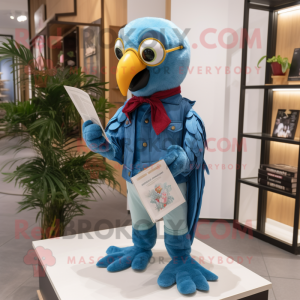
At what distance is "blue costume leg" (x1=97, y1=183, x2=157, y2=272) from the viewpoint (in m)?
1.56

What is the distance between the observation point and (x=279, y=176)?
8.44 ft

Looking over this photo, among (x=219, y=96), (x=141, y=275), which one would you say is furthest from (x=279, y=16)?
(x=141, y=275)

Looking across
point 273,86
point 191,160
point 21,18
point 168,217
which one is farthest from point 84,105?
point 21,18

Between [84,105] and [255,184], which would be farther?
[255,184]

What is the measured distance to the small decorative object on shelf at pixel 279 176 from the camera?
2.49 meters

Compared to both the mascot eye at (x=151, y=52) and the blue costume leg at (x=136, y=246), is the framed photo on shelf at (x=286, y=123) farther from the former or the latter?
the mascot eye at (x=151, y=52)

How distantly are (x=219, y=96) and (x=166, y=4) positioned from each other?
0.91 metres

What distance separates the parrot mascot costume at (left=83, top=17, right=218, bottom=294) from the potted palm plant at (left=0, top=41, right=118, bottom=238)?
0.63 meters

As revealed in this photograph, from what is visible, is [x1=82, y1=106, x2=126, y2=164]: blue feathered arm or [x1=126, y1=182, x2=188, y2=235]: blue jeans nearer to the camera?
[x1=82, y1=106, x2=126, y2=164]: blue feathered arm

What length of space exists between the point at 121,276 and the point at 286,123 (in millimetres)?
1768

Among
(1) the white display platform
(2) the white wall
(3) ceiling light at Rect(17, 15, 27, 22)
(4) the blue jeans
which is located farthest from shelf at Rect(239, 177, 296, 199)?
(3) ceiling light at Rect(17, 15, 27, 22)

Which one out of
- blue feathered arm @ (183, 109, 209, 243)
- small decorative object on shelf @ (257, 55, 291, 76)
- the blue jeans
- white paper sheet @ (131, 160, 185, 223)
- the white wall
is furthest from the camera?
the white wall

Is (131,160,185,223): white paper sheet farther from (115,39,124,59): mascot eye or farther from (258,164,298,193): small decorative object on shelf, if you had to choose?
(258,164,298,193): small decorative object on shelf

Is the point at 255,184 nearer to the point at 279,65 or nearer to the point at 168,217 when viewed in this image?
the point at 279,65
